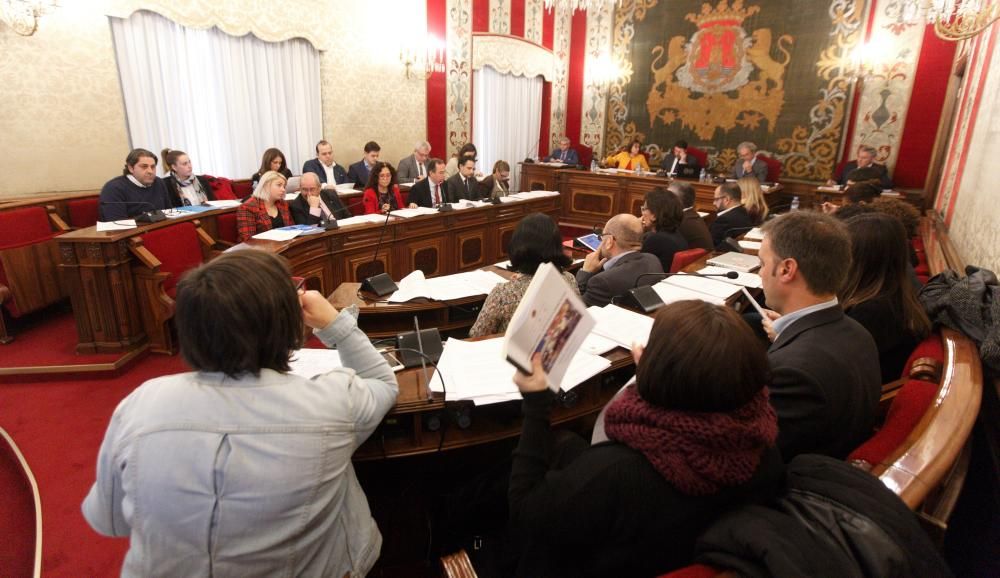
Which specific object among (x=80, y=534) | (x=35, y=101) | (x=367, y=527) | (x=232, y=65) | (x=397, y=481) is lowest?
(x=80, y=534)

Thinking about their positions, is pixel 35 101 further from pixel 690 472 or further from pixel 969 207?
pixel 969 207

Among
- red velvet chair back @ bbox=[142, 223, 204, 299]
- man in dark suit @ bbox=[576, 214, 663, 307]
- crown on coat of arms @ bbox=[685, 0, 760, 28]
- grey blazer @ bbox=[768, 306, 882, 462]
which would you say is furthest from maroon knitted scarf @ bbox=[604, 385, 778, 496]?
crown on coat of arms @ bbox=[685, 0, 760, 28]

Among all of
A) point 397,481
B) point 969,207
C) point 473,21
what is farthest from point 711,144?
point 397,481

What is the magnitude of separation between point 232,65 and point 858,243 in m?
6.42

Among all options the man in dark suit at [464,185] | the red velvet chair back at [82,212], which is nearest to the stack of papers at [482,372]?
the man in dark suit at [464,185]

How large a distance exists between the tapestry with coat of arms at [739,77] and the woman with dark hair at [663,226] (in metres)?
5.68

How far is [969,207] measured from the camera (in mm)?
3074

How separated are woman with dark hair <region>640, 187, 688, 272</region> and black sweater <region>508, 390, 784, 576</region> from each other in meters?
2.47

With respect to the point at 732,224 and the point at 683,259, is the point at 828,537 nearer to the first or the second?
the point at 683,259

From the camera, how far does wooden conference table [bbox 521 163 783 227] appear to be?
7727 millimetres

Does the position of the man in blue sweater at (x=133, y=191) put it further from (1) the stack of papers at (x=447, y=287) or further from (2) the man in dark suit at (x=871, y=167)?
(2) the man in dark suit at (x=871, y=167)

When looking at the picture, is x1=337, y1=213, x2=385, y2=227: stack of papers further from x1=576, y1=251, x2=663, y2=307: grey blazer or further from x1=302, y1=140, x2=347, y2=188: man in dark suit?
x1=576, y1=251, x2=663, y2=307: grey blazer

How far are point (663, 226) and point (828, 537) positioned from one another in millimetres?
2752

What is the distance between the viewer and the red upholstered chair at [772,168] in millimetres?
7891
